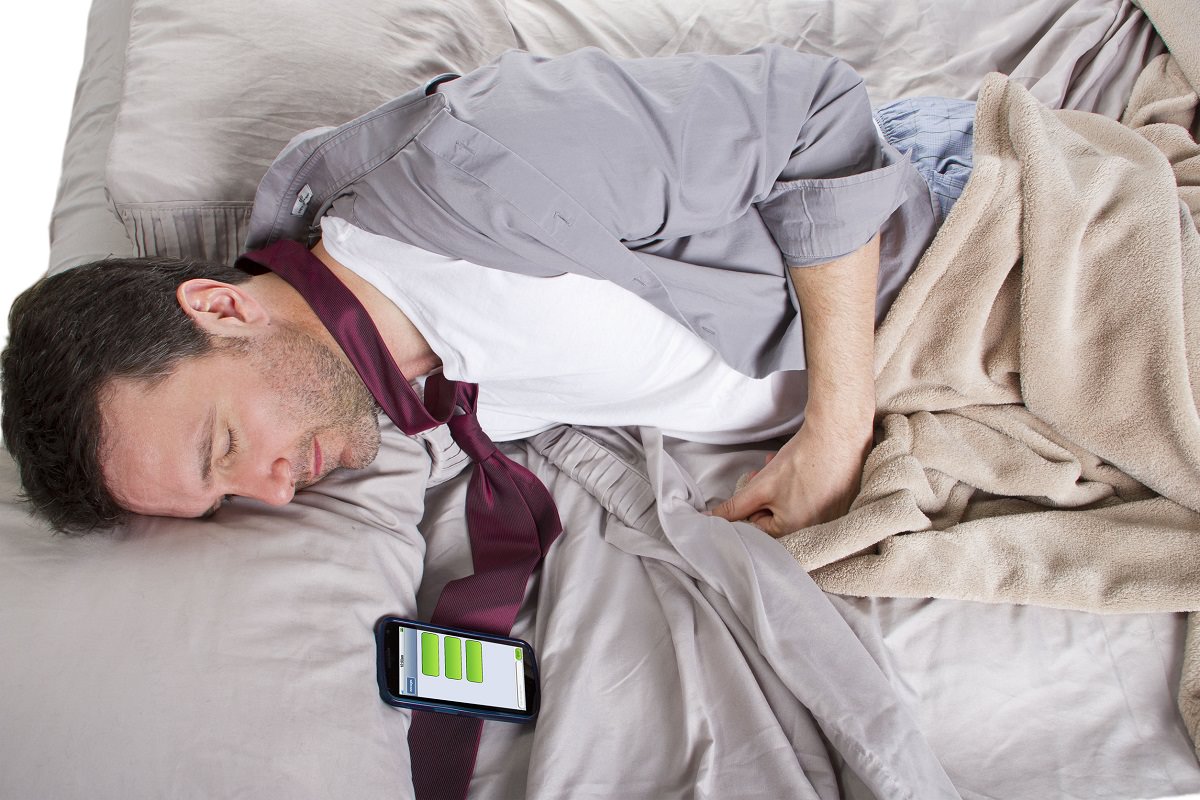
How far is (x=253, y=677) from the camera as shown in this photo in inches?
31.0

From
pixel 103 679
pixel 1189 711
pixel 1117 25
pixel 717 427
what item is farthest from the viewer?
pixel 1117 25

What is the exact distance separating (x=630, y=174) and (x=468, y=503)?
490mm

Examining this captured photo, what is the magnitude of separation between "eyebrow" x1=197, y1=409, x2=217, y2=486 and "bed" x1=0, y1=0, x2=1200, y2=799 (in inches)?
2.3

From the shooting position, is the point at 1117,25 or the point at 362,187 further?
the point at 1117,25

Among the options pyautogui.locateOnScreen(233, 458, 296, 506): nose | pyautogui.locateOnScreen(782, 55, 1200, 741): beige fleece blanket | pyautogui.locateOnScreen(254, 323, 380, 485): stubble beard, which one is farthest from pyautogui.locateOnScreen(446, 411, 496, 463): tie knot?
pyautogui.locateOnScreen(782, 55, 1200, 741): beige fleece blanket

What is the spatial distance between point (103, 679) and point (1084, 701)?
943mm

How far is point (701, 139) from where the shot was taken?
897mm

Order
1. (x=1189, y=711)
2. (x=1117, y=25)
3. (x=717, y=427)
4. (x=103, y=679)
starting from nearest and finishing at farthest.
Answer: (x=103, y=679) → (x=1189, y=711) → (x=717, y=427) → (x=1117, y=25)

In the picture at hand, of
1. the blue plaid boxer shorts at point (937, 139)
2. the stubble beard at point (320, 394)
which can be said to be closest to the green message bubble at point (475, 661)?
the stubble beard at point (320, 394)

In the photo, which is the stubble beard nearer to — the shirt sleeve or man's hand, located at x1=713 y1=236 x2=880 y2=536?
the shirt sleeve

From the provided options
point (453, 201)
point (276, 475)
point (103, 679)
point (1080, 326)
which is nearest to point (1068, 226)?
point (1080, 326)

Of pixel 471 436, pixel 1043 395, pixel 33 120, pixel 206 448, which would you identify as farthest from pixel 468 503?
pixel 33 120

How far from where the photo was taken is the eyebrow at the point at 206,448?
2.88ft

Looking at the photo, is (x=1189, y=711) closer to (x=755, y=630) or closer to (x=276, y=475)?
(x=755, y=630)
